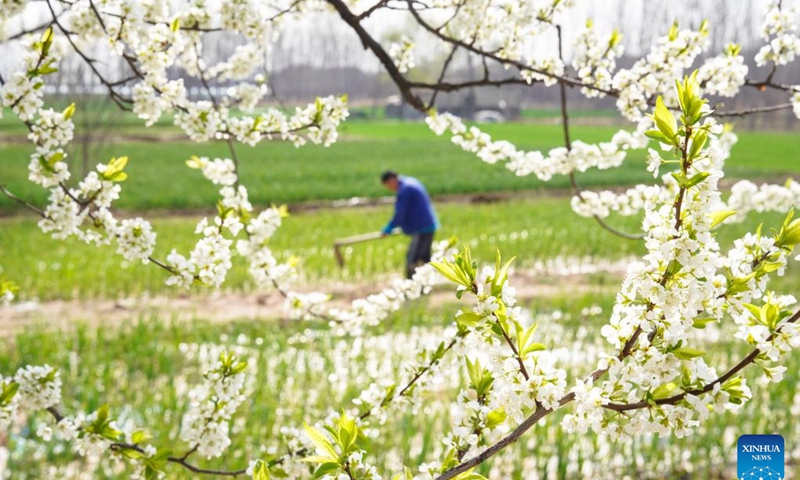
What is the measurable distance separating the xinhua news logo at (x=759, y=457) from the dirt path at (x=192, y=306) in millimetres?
6844

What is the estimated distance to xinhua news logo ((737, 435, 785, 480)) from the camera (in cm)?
155

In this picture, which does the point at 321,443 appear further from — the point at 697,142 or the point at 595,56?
the point at 595,56

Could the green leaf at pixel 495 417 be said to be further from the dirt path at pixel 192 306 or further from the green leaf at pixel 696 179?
the dirt path at pixel 192 306

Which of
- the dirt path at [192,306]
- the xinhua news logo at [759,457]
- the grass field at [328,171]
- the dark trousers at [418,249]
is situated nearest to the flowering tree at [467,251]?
the xinhua news logo at [759,457]

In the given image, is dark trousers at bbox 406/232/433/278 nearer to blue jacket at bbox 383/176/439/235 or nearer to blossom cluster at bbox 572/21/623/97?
blue jacket at bbox 383/176/439/235

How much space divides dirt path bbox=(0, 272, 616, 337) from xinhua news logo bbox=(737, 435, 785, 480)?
22.5ft

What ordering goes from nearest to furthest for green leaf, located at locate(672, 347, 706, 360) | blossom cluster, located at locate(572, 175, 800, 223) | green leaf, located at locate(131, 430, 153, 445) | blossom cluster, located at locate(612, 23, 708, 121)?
green leaf, located at locate(672, 347, 706, 360) → green leaf, located at locate(131, 430, 153, 445) → blossom cluster, located at locate(612, 23, 708, 121) → blossom cluster, located at locate(572, 175, 800, 223)

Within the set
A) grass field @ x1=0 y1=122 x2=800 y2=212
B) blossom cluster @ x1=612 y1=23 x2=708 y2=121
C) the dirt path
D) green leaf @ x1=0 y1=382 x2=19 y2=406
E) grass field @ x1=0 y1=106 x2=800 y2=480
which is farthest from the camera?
grass field @ x1=0 y1=122 x2=800 y2=212

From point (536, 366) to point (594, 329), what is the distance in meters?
6.72

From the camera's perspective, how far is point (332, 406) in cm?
573

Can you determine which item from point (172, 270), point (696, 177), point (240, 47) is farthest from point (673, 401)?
point (240, 47)

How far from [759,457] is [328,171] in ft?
73.3

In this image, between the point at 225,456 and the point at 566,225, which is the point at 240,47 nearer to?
the point at 225,456

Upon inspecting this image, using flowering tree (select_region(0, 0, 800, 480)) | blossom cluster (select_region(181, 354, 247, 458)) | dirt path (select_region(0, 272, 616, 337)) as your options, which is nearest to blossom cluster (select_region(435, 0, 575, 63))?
flowering tree (select_region(0, 0, 800, 480))
